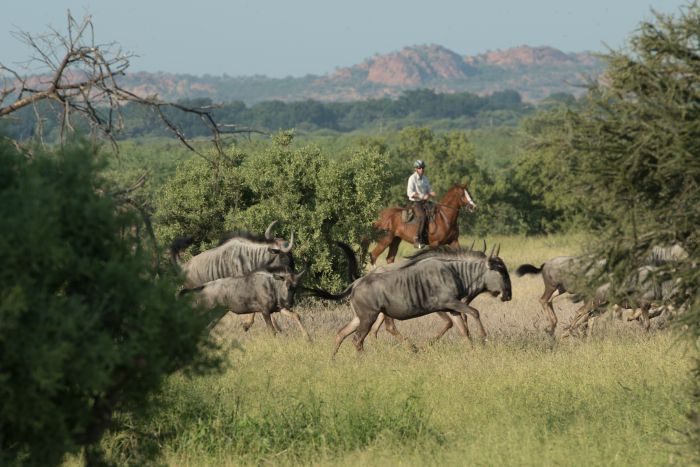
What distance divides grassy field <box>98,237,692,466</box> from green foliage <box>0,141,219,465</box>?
66cm

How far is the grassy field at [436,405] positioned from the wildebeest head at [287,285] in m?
0.68

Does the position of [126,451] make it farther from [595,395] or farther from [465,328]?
[465,328]

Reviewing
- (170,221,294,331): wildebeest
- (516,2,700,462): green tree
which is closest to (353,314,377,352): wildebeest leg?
(170,221,294,331): wildebeest

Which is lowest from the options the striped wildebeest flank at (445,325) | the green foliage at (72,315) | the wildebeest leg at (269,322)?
the wildebeest leg at (269,322)

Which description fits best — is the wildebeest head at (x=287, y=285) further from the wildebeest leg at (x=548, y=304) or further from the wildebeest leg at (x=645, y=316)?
the wildebeest leg at (x=645, y=316)

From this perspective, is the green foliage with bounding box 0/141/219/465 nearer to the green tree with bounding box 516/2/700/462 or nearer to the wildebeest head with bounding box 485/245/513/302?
the green tree with bounding box 516/2/700/462

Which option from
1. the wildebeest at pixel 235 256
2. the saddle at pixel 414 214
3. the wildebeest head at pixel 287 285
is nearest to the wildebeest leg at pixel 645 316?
the wildebeest head at pixel 287 285

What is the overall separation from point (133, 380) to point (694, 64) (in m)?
4.66

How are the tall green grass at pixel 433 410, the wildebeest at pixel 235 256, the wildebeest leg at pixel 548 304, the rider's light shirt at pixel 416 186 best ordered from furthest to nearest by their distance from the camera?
the rider's light shirt at pixel 416 186 → the wildebeest at pixel 235 256 → the wildebeest leg at pixel 548 304 → the tall green grass at pixel 433 410

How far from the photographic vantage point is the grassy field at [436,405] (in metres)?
9.44

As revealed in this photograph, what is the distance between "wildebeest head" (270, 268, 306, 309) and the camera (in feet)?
54.0

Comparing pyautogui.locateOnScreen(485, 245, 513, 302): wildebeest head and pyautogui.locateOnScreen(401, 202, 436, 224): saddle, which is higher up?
pyautogui.locateOnScreen(485, 245, 513, 302): wildebeest head

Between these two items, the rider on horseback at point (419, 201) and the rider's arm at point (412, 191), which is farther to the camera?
the rider's arm at point (412, 191)

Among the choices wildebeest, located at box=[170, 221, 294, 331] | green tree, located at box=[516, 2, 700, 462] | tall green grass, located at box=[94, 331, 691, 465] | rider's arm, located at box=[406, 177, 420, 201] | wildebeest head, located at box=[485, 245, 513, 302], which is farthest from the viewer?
rider's arm, located at box=[406, 177, 420, 201]
